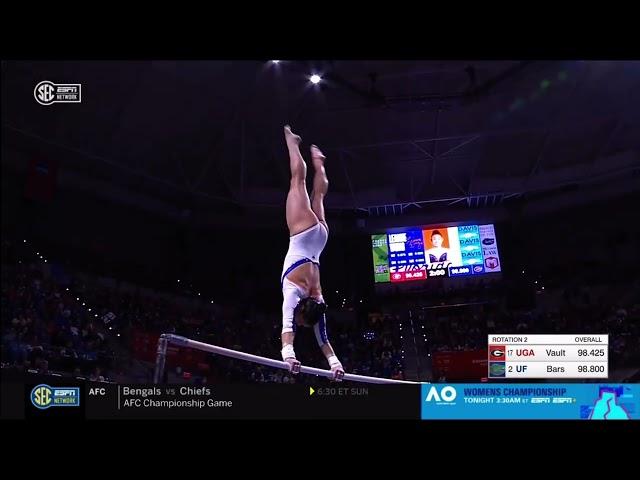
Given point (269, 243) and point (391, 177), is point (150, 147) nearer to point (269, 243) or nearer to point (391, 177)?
point (269, 243)

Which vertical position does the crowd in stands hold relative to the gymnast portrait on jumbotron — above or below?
below

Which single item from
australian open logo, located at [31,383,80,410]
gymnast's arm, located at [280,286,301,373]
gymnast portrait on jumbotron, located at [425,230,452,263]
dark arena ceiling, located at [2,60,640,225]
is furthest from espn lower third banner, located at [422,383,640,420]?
gymnast portrait on jumbotron, located at [425,230,452,263]

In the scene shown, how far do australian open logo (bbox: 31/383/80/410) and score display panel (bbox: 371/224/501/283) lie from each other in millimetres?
6450

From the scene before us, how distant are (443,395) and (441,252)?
5.58 metres

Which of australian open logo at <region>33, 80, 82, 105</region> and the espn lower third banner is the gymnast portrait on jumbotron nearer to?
the espn lower third banner

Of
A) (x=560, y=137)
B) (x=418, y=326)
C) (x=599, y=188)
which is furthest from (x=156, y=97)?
(x=599, y=188)

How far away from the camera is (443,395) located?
22.9 feet

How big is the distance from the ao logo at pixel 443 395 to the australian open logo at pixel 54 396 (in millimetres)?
3769

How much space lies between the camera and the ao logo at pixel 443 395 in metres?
6.95

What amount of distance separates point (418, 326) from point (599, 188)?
5.31 meters

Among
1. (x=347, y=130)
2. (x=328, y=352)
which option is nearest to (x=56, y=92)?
(x=328, y=352)

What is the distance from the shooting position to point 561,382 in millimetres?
7102

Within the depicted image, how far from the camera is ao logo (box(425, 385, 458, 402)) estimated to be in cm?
695

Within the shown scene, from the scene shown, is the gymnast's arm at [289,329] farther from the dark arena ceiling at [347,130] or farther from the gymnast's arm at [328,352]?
the dark arena ceiling at [347,130]
